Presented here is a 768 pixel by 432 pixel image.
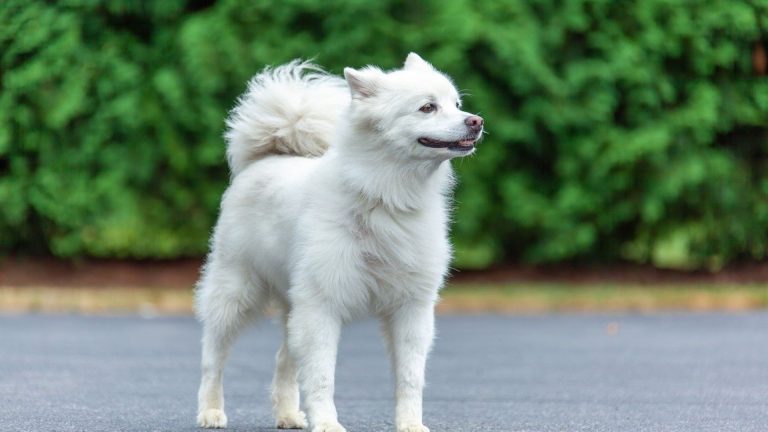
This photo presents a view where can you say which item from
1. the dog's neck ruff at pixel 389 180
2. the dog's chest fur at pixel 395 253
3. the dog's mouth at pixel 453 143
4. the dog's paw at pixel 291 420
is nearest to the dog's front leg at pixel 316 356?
the dog's chest fur at pixel 395 253

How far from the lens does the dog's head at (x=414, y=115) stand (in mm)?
6727

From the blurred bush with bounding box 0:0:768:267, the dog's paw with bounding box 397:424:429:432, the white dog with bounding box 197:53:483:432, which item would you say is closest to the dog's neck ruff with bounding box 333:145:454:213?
the white dog with bounding box 197:53:483:432

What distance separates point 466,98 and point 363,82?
8.31 meters

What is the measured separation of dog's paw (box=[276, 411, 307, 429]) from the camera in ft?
24.8

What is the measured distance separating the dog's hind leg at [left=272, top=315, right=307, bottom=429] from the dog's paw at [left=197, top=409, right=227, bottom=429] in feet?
0.96

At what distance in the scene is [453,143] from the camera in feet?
22.1

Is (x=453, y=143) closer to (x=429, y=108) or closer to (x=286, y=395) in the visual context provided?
(x=429, y=108)

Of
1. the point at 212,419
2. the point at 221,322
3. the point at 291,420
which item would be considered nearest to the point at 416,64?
the point at 221,322

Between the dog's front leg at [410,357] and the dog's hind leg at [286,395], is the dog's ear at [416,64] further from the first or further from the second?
the dog's hind leg at [286,395]

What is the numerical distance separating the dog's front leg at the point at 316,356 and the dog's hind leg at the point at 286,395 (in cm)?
81

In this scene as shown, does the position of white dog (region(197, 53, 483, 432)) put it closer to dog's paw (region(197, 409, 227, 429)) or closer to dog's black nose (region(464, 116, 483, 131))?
dog's black nose (region(464, 116, 483, 131))

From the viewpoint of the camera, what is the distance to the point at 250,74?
590 inches

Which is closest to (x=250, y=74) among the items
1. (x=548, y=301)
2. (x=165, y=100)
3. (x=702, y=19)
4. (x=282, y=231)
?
(x=165, y=100)

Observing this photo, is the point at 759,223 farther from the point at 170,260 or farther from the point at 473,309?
the point at 170,260
